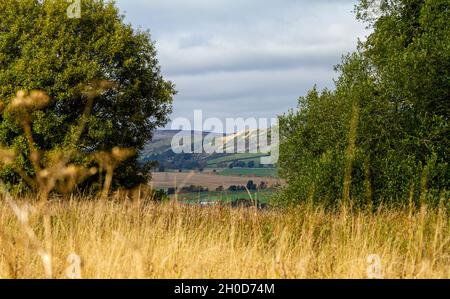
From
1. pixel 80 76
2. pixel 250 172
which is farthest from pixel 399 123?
pixel 80 76

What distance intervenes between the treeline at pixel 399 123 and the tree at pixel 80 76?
1314 centimetres

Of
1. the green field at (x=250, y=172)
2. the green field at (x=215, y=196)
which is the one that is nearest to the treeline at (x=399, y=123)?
the green field at (x=250, y=172)

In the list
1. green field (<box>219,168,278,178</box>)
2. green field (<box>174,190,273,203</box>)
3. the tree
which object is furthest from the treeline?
the tree

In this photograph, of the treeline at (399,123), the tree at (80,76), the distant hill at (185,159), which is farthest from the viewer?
the tree at (80,76)

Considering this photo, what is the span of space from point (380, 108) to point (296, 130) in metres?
9.38

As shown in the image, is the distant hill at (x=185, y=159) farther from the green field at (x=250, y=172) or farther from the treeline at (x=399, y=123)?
the treeline at (x=399, y=123)

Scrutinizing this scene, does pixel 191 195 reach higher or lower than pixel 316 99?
lower

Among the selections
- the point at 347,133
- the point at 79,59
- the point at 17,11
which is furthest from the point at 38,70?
the point at 347,133

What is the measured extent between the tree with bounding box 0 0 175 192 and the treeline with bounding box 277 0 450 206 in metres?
13.1

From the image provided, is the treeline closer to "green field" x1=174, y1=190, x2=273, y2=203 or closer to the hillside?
the hillside

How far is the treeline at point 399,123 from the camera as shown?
24.0m

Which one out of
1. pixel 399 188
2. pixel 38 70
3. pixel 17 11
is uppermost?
pixel 17 11
